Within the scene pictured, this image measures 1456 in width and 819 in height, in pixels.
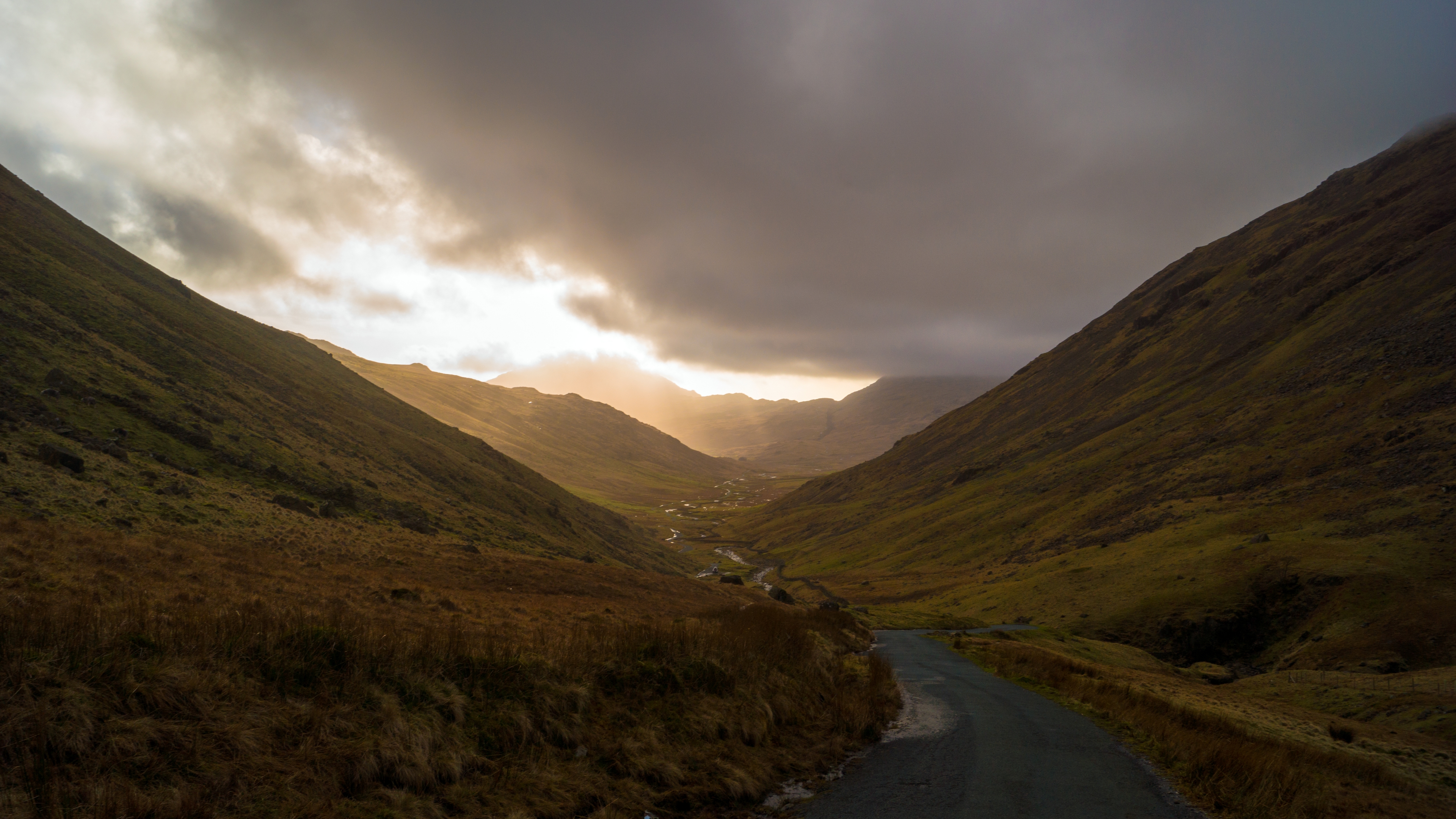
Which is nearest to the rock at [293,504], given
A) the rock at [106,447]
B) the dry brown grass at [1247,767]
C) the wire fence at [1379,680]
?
the rock at [106,447]

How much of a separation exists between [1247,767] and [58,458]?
4830 cm

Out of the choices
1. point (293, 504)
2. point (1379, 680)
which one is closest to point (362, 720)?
point (293, 504)

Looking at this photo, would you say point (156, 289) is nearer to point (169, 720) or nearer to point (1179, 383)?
point (169, 720)

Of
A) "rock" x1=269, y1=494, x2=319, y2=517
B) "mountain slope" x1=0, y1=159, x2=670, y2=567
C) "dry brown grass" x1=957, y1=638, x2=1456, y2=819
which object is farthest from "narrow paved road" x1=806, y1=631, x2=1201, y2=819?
"rock" x1=269, y1=494, x2=319, y2=517

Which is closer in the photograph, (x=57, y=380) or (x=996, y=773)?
(x=996, y=773)

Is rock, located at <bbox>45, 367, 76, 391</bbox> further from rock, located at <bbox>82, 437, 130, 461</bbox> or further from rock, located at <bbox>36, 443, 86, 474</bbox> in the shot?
rock, located at <bbox>36, 443, 86, 474</bbox>

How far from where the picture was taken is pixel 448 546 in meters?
47.5

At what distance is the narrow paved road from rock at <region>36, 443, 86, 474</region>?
129 feet

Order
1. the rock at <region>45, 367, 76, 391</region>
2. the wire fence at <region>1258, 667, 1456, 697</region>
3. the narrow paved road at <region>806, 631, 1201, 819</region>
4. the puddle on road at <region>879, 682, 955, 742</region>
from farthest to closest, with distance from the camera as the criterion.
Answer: the rock at <region>45, 367, 76, 391</region> → the wire fence at <region>1258, 667, 1456, 697</region> → the puddle on road at <region>879, 682, 955, 742</region> → the narrow paved road at <region>806, 631, 1201, 819</region>

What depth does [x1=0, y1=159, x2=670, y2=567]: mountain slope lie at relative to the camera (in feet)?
103

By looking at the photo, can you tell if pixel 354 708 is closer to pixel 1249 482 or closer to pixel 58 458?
pixel 58 458

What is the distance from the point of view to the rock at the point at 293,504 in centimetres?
4259

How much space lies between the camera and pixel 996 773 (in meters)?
13.5

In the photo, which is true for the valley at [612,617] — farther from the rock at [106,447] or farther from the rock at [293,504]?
the rock at [293,504]
